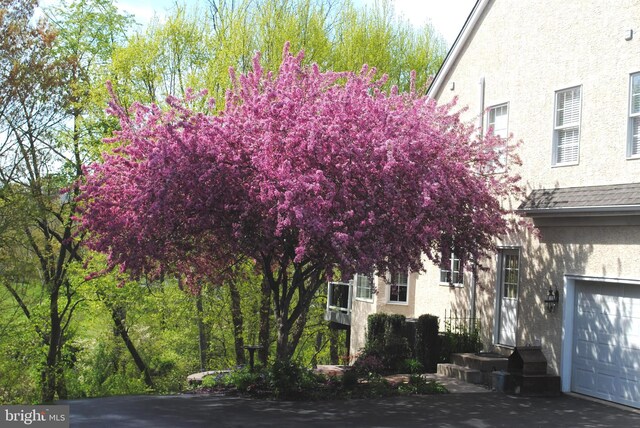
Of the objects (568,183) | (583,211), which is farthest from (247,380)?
(568,183)

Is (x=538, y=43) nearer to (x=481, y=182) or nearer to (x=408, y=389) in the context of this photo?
(x=481, y=182)

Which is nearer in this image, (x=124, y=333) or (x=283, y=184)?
(x=283, y=184)

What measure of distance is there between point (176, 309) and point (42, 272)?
5948 millimetres

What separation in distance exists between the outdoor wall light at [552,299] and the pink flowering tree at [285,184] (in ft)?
8.01

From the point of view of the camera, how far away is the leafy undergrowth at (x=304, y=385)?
45.4 feet

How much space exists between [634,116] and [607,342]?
4.19 metres

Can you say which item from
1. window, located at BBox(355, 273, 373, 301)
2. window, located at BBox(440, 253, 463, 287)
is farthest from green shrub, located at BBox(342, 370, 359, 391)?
window, located at BBox(355, 273, 373, 301)

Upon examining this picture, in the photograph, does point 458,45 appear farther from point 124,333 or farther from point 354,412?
point 124,333

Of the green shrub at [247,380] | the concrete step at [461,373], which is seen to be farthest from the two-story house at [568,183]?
the green shrub at [247,380]

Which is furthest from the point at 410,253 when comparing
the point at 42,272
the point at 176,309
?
the point at 176,309

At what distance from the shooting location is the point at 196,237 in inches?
529

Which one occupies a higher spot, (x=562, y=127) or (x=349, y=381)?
(x=562, y=127)

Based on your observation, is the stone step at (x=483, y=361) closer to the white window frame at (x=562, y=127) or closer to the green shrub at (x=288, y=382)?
the green shrub at (x=288, y=382)

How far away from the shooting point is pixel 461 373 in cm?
1609
